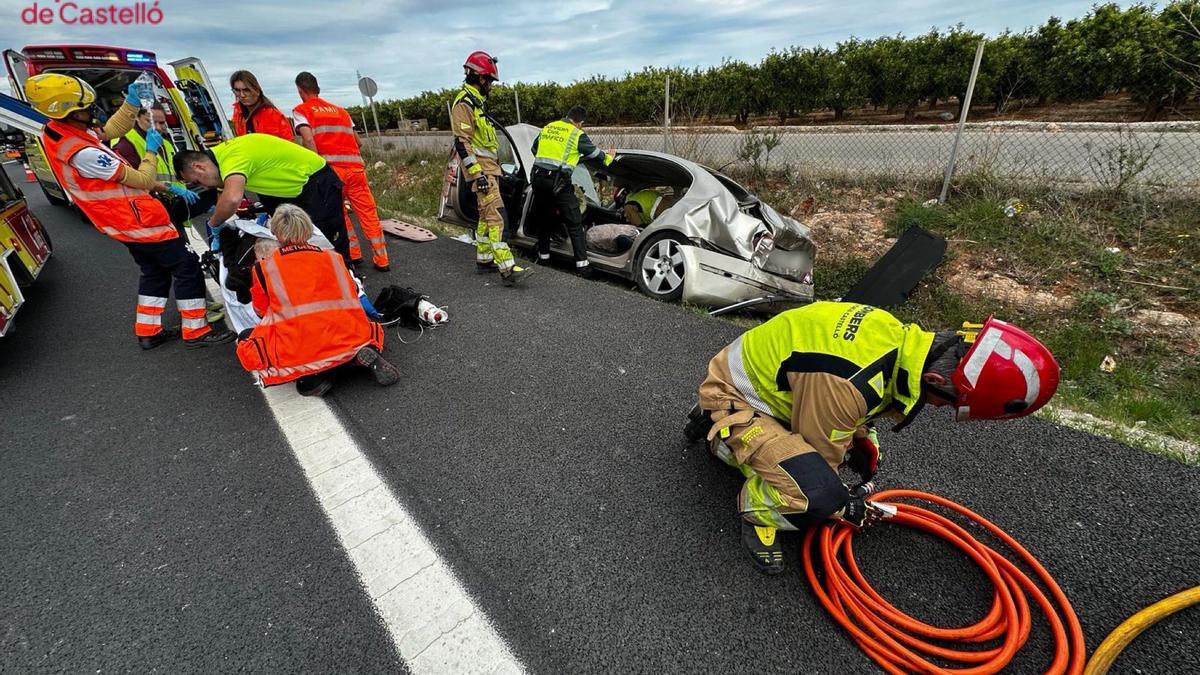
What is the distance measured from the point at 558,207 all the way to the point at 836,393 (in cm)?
371

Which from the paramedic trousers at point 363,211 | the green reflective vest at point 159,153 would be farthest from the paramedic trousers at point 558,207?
the green reflective vest at point 159,153

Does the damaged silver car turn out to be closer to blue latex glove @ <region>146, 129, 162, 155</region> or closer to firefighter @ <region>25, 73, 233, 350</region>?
blue latex glove @ <region>146, 129, 162, 155</region>

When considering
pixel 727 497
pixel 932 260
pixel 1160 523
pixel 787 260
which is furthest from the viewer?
pixel 932 260

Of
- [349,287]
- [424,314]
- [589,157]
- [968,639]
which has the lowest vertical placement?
[968,639]

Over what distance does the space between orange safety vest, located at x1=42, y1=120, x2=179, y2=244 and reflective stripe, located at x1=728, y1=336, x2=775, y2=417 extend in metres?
3.97

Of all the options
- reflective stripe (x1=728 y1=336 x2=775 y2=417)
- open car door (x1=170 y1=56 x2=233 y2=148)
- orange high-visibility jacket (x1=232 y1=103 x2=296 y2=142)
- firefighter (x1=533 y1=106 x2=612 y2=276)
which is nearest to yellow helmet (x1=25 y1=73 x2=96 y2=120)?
orange high-visibility jacket (x1=232 y1=103 x2=296 y2=142)

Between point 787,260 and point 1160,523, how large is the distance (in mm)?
2615

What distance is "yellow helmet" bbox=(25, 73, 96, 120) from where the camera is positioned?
2.96 meters

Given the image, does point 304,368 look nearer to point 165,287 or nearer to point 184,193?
point 165,287

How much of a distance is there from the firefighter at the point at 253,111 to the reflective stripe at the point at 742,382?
511 centimetres

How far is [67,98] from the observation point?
3.03 metres

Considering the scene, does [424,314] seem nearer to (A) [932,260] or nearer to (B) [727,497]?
(B) [727,497]

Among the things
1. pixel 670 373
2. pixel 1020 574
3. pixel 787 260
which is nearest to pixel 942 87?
pixel 787 260

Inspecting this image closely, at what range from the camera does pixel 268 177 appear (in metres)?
3.75
